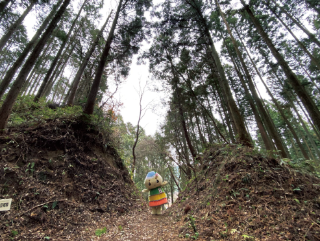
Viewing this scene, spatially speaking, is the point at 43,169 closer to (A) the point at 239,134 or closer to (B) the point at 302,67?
(A) the point at 239,134

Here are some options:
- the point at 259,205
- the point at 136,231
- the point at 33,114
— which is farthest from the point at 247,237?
the point at 33,114

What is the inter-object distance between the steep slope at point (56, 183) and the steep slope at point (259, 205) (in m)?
2.55

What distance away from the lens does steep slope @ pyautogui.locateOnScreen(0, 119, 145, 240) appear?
2680 mm

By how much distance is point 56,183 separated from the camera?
11.9 feet

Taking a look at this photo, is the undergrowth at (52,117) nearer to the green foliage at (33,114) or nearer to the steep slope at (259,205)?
the green foliage at (33,114)

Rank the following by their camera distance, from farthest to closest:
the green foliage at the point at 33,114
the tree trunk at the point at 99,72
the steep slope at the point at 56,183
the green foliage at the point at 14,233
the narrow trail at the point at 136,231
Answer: the tree trunk at the point at 99,72, the green foliage at the point at 33,114, the narrow trail at the point at 136,231, the steep slope at the point at 56,183, the green foliage at the point at 14,233

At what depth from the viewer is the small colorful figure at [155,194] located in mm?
5094

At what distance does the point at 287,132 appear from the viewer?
18734 millimetres

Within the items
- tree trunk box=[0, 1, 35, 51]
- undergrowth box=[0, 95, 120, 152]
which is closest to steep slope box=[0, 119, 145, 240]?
undergrowth box=[0, 95, 120, 152]

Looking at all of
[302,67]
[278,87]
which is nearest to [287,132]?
[302,67]

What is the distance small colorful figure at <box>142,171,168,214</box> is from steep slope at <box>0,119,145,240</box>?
0.84 meters

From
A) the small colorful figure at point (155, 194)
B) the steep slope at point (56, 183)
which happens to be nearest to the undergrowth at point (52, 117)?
the steep slope at point (56, 183)

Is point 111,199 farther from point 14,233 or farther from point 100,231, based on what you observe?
point 14,233

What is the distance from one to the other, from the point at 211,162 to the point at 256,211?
9.01ft
